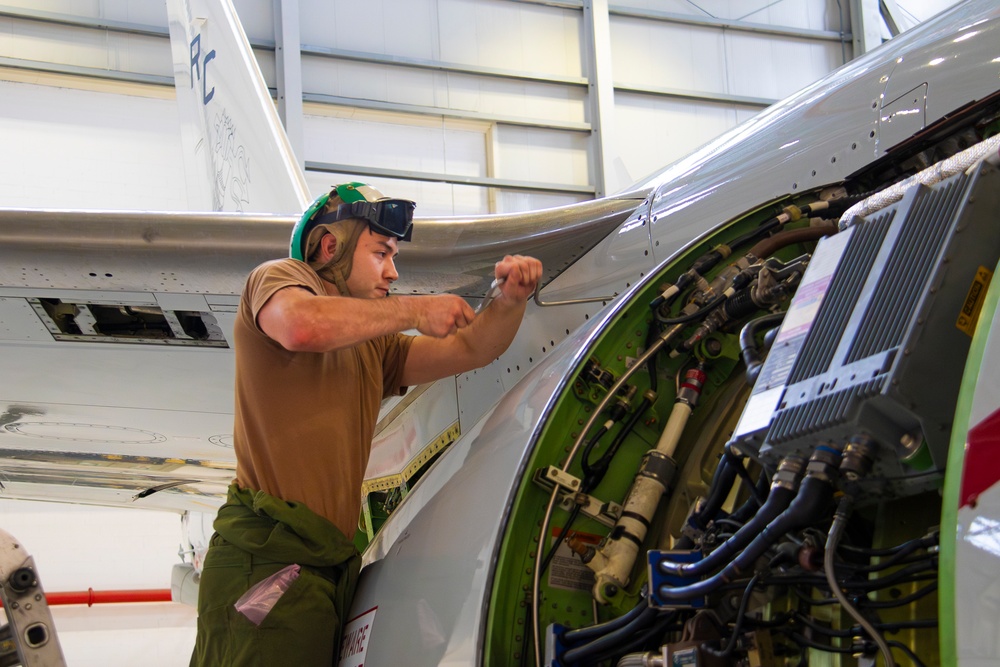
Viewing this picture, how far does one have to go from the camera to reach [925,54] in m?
2.29

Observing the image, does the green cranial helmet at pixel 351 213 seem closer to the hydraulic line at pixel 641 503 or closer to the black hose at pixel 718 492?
the hydraulic line at pixel 641 503

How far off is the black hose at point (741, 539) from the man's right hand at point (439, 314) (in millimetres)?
740

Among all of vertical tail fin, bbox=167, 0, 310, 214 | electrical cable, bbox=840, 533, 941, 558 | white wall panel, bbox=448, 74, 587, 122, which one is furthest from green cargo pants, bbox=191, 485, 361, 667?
white wall panel, bbox=448, 74, 587, 122

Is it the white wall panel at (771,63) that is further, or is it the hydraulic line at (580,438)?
the white wall panel at (771,63)

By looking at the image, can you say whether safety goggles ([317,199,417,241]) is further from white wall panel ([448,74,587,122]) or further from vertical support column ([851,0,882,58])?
vertical support column ([851,0,882,58])

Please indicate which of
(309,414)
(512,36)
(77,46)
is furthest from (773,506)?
(512,36)

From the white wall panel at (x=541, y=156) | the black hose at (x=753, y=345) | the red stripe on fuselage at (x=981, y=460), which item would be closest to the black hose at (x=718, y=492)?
the black hose at (x=753, y=345)

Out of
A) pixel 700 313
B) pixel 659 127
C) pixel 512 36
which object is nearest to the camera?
pixel 700 313

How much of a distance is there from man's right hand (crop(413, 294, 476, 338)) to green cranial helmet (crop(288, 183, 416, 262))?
37 cm

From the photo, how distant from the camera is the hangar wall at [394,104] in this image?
38.8 feet

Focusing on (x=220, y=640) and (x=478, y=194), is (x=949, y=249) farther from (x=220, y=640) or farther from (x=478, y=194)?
(x=478, y=194)

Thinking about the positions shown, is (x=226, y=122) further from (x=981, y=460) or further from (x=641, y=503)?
(x=981, y=460)

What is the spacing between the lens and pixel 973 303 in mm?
1437

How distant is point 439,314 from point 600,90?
11.8 m
